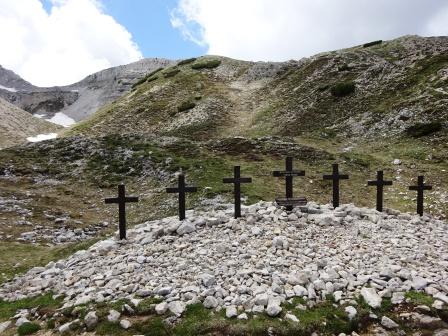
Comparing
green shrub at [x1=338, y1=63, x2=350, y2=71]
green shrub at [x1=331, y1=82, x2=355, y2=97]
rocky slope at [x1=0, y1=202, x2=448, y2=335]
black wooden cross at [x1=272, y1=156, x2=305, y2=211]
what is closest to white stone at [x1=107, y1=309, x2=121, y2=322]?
rocky slope at [x1=0, y1=202, x2=448, y2=335]

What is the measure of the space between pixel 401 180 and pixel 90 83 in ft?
497

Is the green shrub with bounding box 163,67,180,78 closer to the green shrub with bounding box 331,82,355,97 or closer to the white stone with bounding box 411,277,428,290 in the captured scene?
the green shrub with bounding box 331,82,355,97

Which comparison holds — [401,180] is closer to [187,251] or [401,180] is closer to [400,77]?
[187,251]

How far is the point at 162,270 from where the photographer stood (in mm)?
13469

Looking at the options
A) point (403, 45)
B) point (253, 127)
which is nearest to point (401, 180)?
point (253, 127)

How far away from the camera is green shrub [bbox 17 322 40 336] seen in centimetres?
1138

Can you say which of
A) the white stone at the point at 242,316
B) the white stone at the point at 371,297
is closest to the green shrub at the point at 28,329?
the white stone at the point at 242,316

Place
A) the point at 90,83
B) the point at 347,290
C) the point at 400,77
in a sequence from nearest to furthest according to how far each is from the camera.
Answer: the point at 347,290 < the point at 400,77 < the point at 90,83

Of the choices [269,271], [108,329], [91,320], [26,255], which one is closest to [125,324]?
[108,329]

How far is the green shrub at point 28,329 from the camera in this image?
11.4m

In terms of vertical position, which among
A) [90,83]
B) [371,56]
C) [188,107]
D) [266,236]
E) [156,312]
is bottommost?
Result: [156,312]

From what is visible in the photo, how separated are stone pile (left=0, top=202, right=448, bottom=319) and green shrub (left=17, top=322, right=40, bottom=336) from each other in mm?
1156

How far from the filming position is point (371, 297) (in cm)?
1148

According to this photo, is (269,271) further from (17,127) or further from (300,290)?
(17,127)
